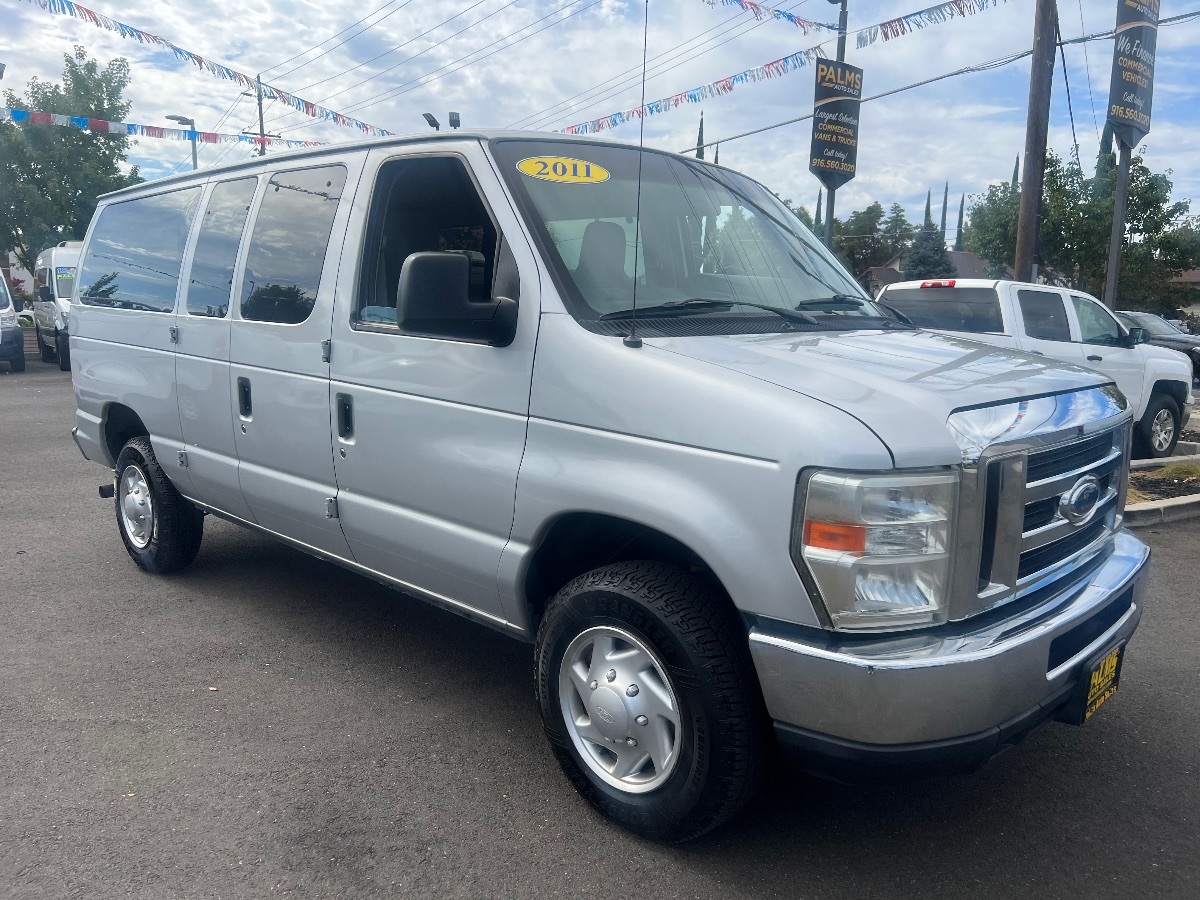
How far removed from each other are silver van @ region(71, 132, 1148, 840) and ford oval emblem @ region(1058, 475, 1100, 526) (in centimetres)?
2

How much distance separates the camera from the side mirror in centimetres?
298

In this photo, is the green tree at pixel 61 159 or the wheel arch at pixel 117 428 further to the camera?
the green tree at pixel 61 159

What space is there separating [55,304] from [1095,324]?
723 inches

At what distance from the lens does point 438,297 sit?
2.99 metres

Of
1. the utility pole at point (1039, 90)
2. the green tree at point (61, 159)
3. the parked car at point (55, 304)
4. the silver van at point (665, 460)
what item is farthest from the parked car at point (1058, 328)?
the green tree at point (61, 159)

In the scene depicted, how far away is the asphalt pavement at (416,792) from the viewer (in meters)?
2.78

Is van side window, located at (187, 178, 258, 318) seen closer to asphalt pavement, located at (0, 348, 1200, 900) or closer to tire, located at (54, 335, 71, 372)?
asphalt pavement, located at (0, 348, 1200, 900)


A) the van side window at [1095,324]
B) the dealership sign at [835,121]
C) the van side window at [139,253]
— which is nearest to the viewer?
the van side window at [139,253]

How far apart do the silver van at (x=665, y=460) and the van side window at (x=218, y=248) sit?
0.04 metres

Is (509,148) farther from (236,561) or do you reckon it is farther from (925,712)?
(236,561)

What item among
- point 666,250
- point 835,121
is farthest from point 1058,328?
point 666,250

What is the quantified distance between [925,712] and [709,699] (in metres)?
0.55

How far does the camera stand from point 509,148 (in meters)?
3.43

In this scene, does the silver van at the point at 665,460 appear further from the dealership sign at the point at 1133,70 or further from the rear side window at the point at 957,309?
the dealership sign at the point at 1133,70
